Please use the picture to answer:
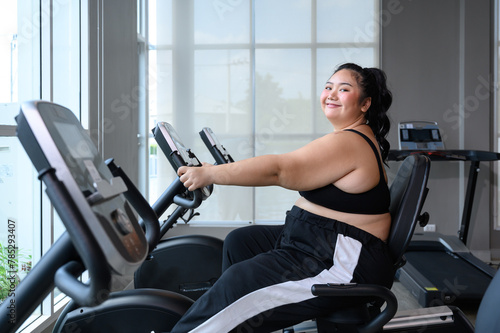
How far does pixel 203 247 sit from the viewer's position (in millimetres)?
2227

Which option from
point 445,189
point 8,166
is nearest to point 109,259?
point 8,166

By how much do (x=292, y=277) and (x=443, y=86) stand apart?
3.67 metres

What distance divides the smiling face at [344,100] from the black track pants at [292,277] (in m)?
0.44

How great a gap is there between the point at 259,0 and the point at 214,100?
1.08m

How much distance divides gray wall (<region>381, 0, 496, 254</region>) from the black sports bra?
3.04 meters

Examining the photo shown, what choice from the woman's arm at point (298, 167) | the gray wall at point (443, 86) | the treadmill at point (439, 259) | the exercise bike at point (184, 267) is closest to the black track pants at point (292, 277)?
the woman's arm at point (298, 167)

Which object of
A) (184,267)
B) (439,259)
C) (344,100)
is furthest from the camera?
(439,259)

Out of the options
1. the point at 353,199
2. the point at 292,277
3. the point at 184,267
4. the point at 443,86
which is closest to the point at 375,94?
the point at 353,199

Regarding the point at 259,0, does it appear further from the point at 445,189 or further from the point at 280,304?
the point at 280,304

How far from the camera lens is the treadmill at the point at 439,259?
2789 millimetres

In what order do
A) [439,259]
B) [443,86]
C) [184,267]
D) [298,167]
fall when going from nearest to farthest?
[298,167]
[184,267]
[439,259]
[443,86]

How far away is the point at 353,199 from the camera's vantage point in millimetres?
1476

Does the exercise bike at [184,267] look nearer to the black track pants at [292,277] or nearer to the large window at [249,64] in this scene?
the black track pants at [292,277]

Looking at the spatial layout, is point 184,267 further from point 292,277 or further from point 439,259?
point 439,259
